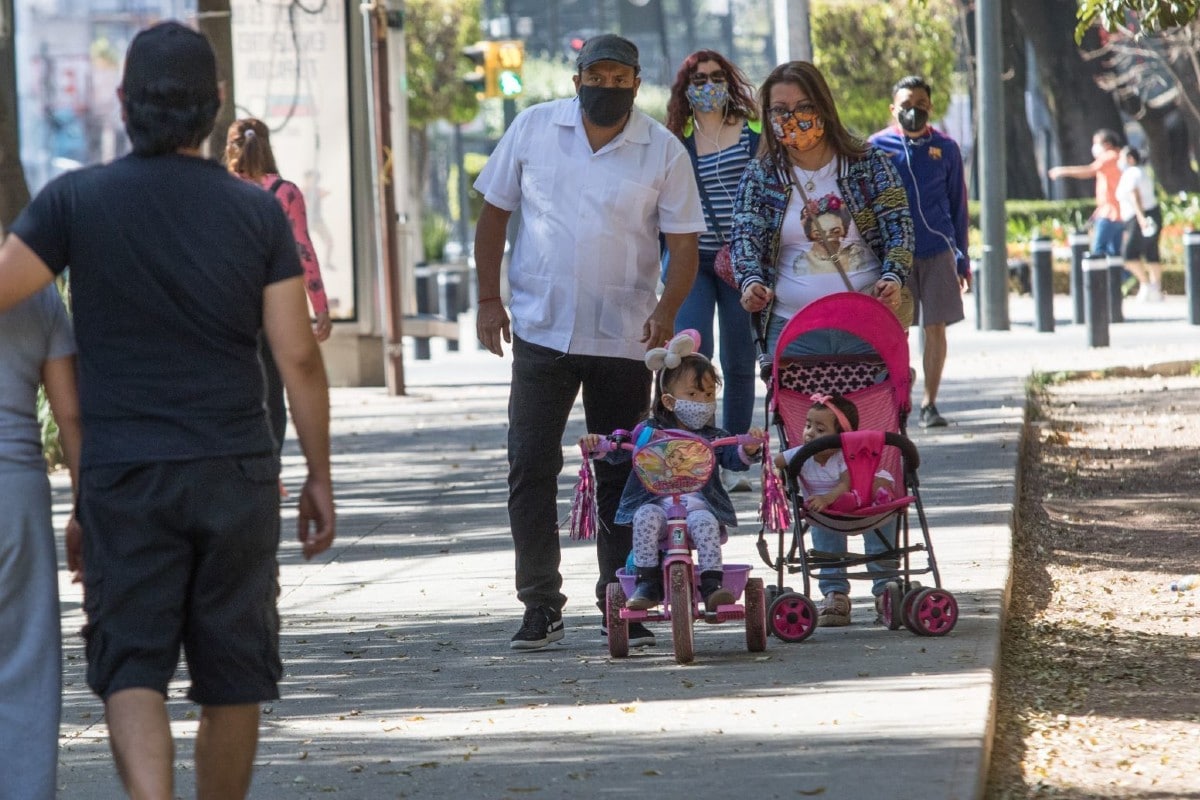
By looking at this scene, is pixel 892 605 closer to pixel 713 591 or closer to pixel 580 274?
pixel 713 591

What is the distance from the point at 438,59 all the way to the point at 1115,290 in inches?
946

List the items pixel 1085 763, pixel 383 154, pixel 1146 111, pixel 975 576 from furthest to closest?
pixel 1146 111 → pixel 383 154 → pixel 975 576 → pixel 1085 763

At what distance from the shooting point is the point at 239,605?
414cm

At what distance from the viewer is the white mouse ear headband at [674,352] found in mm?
6395

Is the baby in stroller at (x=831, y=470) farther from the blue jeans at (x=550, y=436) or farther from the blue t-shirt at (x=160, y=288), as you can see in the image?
the blue t-shirt at (x=160, y=288)

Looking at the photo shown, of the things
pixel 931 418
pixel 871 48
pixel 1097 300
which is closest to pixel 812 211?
pixel 931 418

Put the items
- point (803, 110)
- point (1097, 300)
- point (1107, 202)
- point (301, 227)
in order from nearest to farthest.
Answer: point (803, 110) → point (301, 227) → point (1097, 300) → point (1107, 202)

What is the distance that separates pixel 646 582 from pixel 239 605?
2467 mm

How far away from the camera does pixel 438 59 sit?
43281 millimetres

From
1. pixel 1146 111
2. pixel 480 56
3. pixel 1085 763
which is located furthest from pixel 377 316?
pixel 1146 111

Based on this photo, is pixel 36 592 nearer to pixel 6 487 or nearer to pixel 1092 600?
pixel 6 487

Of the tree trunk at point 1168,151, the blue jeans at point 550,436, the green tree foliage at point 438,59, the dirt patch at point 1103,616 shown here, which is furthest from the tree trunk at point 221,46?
the green tree foliage at point 438,59

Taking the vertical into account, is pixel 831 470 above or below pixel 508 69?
below

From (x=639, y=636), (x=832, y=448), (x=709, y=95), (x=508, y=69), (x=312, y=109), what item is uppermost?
(x=508, y=69)
